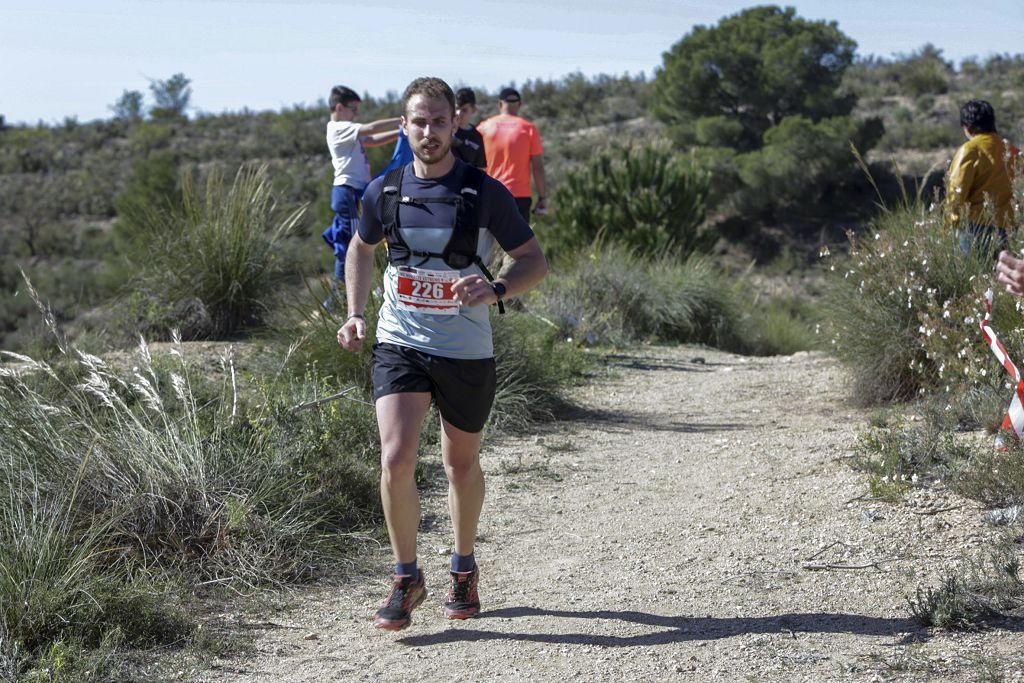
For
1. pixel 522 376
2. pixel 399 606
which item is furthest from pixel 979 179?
pixel 399 606

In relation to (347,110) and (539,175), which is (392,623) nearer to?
(347,110)

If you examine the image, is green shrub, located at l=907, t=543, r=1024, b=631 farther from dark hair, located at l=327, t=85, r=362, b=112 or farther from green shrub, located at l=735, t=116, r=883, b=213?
green shrub, located at l=735, t=116, r=883, b=213

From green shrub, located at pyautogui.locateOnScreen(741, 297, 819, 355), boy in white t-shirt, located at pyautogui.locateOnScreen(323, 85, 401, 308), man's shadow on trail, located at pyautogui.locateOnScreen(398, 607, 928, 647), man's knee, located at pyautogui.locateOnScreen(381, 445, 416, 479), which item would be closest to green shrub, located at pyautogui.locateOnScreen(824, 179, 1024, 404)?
man's shadow on trail, located at pyautogui.locateOnScreen(398, 607, 928, 647)

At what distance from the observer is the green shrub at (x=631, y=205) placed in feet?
51.2

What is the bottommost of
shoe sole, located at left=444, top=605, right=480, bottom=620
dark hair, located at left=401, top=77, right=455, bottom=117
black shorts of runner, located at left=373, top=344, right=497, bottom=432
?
shoe sole, located at left=444, top=605, right=480, bottom=620

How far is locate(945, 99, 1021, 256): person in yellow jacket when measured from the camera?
24.1ft

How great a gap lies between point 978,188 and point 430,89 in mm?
4656

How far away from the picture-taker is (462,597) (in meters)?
4.47

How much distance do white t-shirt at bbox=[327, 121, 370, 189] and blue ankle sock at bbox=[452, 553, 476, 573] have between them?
555 cm

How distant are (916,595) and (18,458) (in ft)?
11.5

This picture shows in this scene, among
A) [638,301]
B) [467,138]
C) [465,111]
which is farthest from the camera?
[638,301]

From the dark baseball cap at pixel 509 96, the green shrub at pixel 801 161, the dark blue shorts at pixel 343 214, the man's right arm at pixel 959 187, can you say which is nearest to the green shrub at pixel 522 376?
the dark blue shorts at pixel 343 214

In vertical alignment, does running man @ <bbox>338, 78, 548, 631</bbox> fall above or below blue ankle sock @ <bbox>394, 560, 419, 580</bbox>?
above

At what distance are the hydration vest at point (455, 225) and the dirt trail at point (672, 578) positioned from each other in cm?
124
